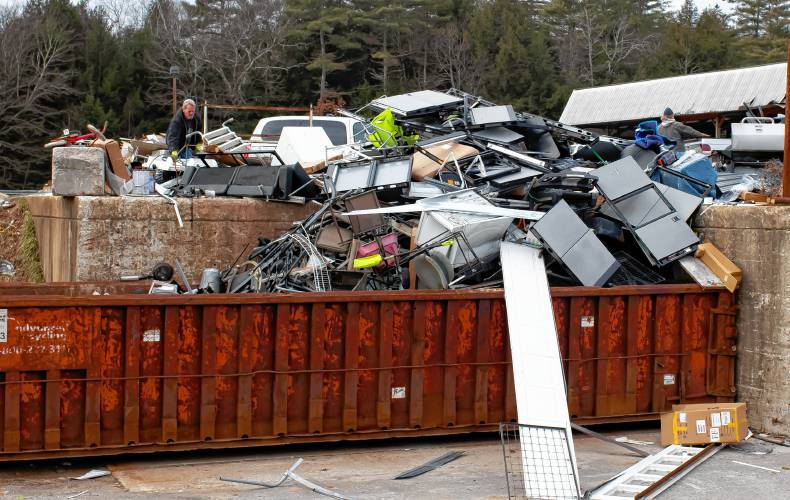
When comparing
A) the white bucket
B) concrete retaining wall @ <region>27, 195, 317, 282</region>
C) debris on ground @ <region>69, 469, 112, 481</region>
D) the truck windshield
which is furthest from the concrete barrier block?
the truck windshield

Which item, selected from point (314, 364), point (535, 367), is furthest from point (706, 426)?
point (314, 364)

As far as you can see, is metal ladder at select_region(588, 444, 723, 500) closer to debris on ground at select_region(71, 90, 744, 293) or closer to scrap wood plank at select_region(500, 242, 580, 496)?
scrap wood plank at select_region(500, 242, 580, 496)

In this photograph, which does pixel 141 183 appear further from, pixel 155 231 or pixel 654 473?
pixel 654 473

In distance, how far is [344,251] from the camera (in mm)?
10617

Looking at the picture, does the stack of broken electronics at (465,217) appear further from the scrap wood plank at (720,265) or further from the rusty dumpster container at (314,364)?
the rusty dumpster container at (314,364)

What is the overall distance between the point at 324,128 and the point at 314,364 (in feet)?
27.1

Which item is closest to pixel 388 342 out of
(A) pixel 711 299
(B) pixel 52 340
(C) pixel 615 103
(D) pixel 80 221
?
(B) pixel 52 340

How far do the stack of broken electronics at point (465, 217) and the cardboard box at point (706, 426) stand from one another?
1.49 m

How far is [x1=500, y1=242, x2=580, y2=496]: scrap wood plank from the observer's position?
794 centimetres

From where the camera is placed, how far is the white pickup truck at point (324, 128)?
52.0 ft

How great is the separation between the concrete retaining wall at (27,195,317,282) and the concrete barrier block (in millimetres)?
173

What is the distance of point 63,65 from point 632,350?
36482 millimetres

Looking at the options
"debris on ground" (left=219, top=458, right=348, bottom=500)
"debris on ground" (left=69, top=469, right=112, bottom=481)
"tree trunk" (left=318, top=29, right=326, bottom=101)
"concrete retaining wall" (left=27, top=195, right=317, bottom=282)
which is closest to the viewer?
"debris on ground" (left=219, top=458, right=348, bottom=500)

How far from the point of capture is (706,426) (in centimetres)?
944
